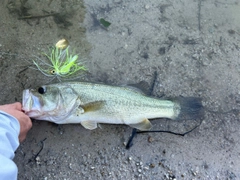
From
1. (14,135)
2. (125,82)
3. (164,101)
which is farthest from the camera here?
(125,82)

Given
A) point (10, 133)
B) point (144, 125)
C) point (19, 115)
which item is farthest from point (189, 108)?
point (10, 133)

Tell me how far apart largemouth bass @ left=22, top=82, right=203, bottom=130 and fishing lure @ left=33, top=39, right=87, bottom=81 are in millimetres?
413

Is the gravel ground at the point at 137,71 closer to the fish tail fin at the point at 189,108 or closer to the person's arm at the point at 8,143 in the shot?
the fish tail fin at the point at 189,108

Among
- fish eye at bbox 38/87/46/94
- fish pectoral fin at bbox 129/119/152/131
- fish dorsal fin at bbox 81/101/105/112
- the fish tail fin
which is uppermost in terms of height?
fish eye at bbox 38/87/46/94

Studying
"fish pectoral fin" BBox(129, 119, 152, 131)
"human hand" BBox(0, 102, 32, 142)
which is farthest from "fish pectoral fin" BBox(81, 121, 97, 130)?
"human hand" BBox(0, 102, 32, 142)

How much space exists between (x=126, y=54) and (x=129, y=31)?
0.92 feet

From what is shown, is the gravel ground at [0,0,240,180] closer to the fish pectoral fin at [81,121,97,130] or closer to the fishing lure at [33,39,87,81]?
the fishing lure at [33,39,87,81]

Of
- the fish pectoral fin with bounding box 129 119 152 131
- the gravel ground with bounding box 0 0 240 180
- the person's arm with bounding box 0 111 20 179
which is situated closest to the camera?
the person's arm with bounding box 0 111 20 179

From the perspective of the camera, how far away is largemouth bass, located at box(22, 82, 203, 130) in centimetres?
316

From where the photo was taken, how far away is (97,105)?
10.7 feet

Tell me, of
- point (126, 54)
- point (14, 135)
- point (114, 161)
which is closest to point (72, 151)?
point (114, 161)

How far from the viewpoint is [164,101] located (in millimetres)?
3416

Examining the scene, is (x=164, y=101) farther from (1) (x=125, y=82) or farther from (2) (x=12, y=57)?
(2) (x=12, y=57)

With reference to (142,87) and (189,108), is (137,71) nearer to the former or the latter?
(142,87)
